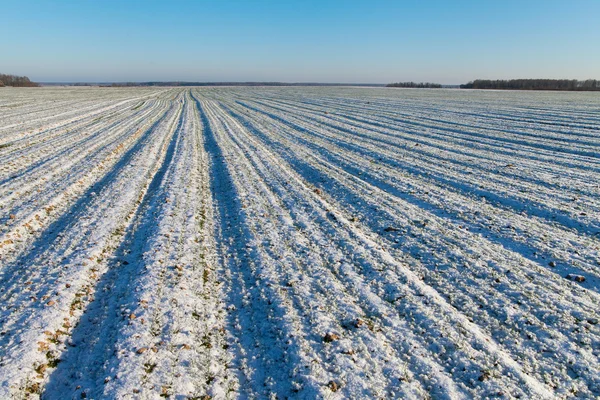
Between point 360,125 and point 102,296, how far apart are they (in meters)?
19.7

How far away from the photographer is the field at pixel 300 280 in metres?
3.84

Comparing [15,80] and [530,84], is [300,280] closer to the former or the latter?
[530,84]

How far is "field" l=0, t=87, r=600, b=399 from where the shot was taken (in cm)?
384

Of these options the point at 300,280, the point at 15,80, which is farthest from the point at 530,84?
the point at 15,80

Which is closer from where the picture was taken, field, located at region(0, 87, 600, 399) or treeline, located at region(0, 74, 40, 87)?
field, located at region(0, 87, 600, 399)

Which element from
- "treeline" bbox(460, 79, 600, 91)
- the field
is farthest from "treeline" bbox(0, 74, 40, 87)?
"treeline" bbox(460, 79, 600, 91)

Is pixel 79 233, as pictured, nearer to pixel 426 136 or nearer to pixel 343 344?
pixel 343 344

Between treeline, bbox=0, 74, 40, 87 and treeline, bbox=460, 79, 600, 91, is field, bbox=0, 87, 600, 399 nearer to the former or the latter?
treeline, bbox=460, 79, 600, 91

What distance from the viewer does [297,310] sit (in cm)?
491

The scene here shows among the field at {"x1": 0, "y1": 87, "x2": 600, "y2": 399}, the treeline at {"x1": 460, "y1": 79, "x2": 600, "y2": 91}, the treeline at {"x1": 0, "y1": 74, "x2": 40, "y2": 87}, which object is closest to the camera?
the field at {"x1": 0, "y1": 87, "x2": 600, "y2": 399}

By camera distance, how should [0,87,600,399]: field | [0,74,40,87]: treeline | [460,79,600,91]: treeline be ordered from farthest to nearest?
1. [0,74,40,87]: treeline
2. [460,79,600,91]: treeline
3. [0,87,600,399]: field

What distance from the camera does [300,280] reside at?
222 inches

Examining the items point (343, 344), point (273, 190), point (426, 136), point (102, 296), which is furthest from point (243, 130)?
point (343, 344)

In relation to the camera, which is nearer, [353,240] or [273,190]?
[353,240]
